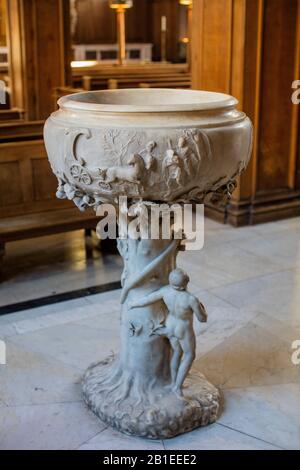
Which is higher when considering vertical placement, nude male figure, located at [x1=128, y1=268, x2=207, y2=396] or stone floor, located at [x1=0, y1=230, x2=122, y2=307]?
nude male figure, located at [x1=128, y1=268, x2=207, y2=396]

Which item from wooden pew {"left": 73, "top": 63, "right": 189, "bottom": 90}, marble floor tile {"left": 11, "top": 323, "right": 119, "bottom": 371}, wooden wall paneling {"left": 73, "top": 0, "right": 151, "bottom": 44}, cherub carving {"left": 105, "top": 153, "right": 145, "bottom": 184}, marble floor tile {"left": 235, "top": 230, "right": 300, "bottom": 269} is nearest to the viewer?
cherub carving {"left": 105, "top": 153, "right": 145, "bottom": 184}

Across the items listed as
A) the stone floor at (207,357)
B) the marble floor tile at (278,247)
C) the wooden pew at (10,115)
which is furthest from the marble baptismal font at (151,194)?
the wooden pew at (10,115)

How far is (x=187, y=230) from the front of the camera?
16.3ft

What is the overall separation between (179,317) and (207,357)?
29.0 inches

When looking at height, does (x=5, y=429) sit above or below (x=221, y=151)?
below

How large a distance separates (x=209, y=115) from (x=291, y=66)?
325cm

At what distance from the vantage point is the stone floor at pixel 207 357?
92.4 inches

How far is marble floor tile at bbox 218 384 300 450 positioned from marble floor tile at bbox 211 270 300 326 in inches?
28.3

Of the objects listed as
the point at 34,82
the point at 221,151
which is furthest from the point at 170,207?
the point at 34,82

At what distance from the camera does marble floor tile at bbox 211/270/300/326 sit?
345 cm

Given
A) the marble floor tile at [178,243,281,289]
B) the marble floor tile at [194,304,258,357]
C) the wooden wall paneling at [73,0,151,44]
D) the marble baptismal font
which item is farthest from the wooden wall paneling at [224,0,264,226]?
the wooden wall paneling at [73,0,151,44]

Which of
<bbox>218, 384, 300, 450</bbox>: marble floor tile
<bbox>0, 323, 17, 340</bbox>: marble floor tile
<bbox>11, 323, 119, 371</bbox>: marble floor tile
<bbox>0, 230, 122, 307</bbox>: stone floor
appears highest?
<bbox>218, 384, 300, 450</bbox>: marble floor tile

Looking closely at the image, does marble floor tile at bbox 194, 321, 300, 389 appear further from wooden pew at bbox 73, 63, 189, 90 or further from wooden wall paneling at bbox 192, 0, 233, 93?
wooden pew at bbox 73, 63, 189, 90
